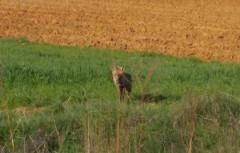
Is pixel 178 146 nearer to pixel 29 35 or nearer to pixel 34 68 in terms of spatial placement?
pixel 34 68

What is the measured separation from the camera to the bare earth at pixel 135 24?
19.3m

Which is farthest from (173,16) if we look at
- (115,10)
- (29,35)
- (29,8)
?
(29,35)

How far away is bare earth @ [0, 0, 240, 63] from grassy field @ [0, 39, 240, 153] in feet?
6.49

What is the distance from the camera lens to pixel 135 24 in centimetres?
2278

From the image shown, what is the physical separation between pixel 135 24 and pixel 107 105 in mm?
14553

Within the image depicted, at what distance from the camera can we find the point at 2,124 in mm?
8328

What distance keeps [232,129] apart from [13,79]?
6.06 m

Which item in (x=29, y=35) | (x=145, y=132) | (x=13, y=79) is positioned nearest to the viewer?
→ (x=145, y=132)

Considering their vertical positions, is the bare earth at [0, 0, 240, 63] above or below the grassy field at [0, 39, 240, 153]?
below

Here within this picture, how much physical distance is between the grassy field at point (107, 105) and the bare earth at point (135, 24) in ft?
6.49

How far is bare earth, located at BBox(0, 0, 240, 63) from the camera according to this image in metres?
19.3

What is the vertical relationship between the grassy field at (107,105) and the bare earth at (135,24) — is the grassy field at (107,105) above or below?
above

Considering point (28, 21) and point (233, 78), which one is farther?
point (28, 21)

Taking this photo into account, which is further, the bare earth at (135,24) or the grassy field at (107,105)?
the bare earth at (135,24)
